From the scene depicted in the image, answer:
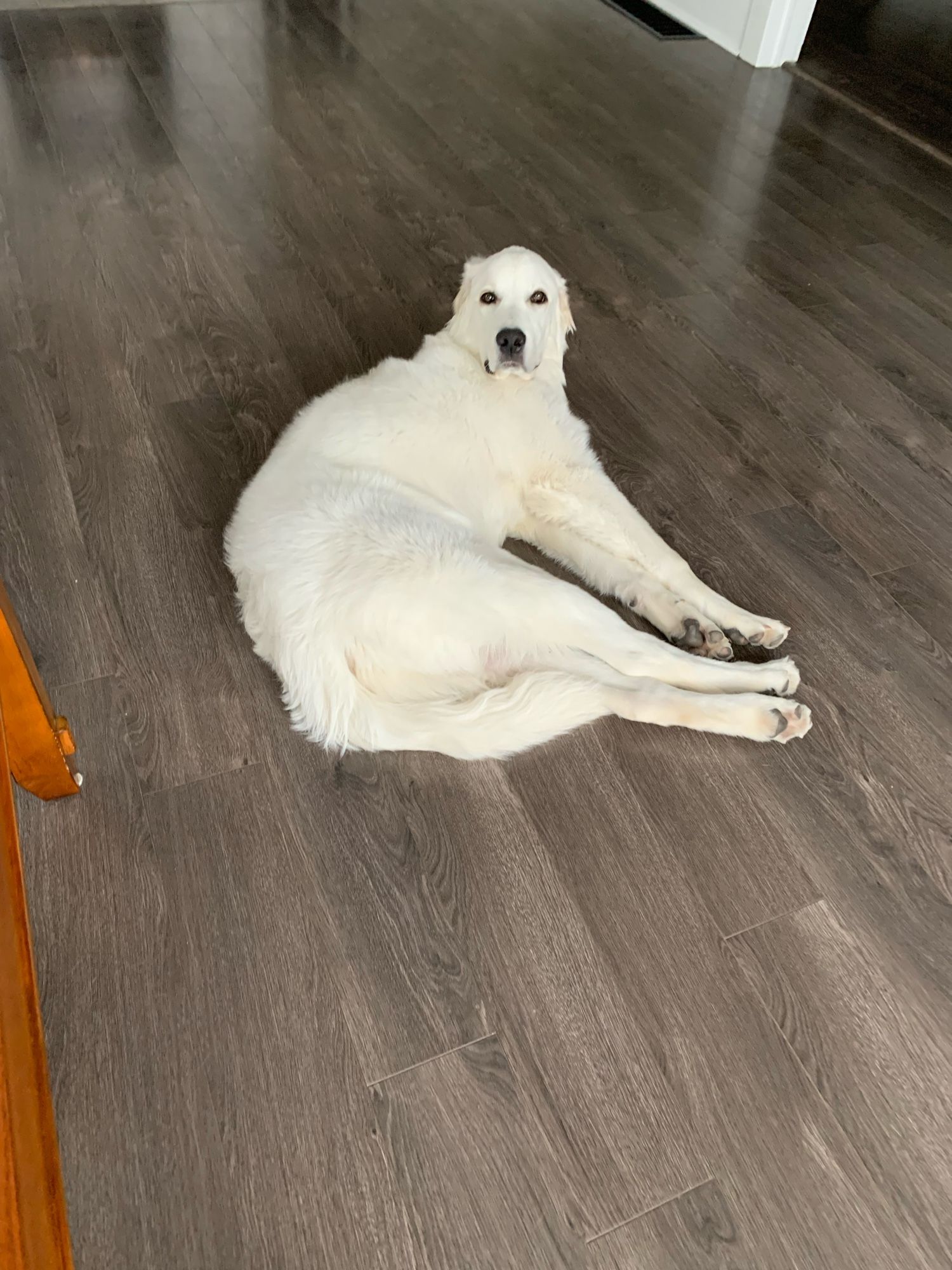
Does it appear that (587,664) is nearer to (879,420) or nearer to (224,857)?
(224,857)

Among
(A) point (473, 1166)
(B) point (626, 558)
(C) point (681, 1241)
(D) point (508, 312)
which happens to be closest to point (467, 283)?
(D) point (508, 312)

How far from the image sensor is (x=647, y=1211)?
121 cm

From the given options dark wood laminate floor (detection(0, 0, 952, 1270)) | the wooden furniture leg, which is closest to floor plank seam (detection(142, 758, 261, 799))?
dark wood laminate floor (detection(0, 0, 952, 1270))

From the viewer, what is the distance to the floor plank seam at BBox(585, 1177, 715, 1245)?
3.90 ft

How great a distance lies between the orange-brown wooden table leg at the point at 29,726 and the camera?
140 cm

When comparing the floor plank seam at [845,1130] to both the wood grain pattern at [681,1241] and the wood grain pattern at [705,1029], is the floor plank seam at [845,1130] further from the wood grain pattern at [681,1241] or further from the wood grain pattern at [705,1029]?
the wood grain pattern at [681,1241]

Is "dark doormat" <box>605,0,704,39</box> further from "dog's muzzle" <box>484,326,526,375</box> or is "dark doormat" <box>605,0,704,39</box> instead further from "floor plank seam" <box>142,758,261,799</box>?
"floor plank seam" <box>142,758,261,799</box>

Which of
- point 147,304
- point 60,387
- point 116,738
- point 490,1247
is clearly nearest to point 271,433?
point 60,387

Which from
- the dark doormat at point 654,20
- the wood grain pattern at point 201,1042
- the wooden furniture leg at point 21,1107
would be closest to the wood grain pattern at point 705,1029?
the wood grain pattern at point 201,1042

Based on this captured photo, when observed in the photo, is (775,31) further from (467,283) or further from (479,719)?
(479,719)

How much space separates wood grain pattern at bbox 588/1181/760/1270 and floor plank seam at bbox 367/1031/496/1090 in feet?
0.96

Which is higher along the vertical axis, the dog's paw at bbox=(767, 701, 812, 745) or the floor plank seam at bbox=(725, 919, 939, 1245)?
the dog's paw at bbox=(767, 701, 812, 745)

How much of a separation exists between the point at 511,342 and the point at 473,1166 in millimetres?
1551

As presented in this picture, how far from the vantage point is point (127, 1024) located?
4.50 feet
